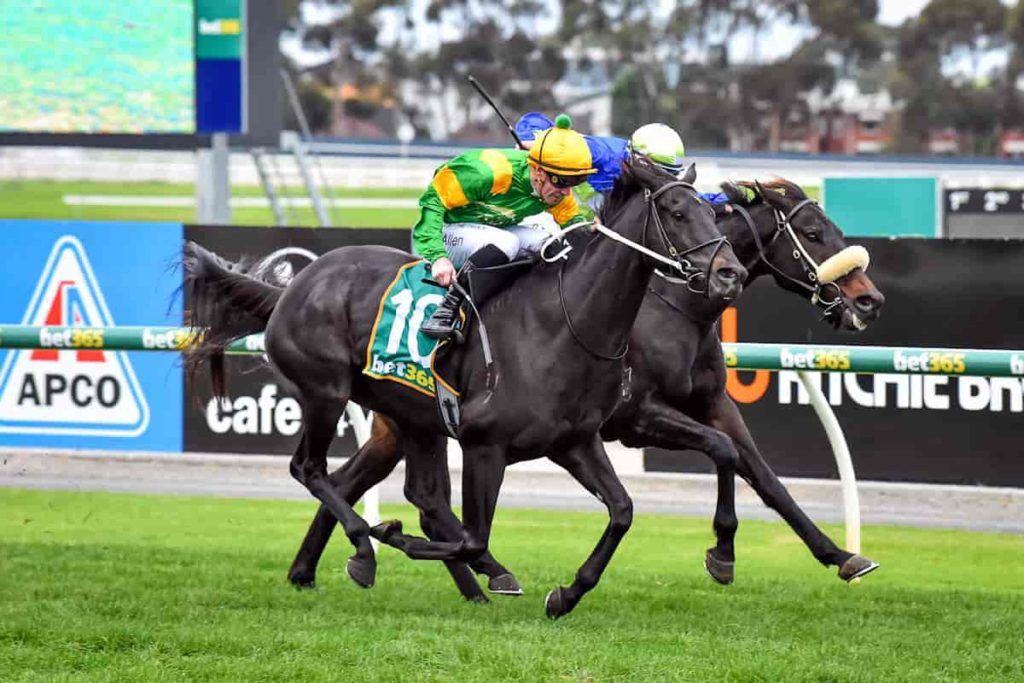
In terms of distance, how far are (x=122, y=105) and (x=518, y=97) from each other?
30.3m

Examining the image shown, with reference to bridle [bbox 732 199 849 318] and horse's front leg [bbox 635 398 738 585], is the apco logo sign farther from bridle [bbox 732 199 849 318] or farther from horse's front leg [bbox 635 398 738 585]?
bridle [bbox 732 199 849 318]

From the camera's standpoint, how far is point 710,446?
6.11 meters

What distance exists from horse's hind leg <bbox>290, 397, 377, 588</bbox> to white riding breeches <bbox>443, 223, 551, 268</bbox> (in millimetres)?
706

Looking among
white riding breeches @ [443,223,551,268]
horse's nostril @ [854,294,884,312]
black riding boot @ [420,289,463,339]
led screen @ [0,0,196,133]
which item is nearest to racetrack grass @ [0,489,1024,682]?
black riding boot @ [420,289,463,339]

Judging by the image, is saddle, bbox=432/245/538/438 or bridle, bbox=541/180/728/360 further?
saddle, bbox=432/245/538/438

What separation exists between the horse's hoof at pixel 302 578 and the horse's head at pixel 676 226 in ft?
6.15

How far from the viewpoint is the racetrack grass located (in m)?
4.73

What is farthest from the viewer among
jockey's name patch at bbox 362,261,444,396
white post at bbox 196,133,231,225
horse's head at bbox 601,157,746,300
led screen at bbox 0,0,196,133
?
led screen at bbox 0,0,196,133

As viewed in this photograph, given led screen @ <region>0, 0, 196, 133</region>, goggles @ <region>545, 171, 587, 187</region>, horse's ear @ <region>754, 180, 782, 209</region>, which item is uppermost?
led screen @ <region>0, 0, 196, 133</region>

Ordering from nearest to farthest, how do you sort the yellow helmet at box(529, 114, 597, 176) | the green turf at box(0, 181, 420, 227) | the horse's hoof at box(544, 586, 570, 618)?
the yellow helmet at box(529, 114, 597, 176) < the horse's hoof at box(544, 586, 570, 618) < the green turf at box(0, 181, 420, 227)

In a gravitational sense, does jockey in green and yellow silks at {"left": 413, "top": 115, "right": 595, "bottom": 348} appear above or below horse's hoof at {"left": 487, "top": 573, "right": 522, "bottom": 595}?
above

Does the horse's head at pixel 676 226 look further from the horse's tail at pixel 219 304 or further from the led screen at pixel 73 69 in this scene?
the led screen at pixel 73 69

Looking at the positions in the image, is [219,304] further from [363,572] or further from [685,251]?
[685,251]

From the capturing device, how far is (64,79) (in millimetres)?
13430
